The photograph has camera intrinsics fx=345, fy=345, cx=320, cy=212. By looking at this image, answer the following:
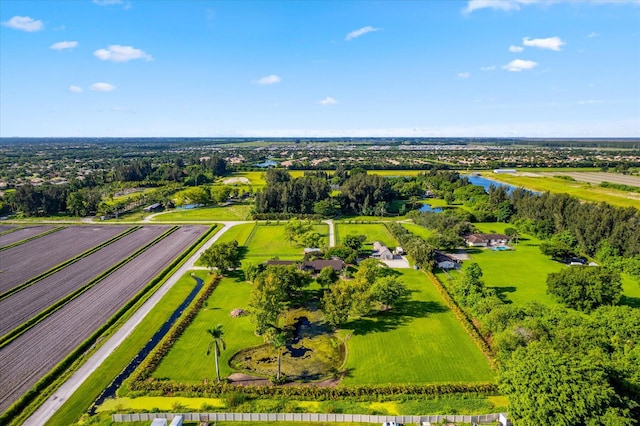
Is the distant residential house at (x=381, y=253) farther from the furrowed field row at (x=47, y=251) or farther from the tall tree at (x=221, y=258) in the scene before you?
the furrowed field row at (x=47, y=251)

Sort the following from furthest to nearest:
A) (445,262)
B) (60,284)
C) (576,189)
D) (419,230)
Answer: (576,189), (419,230), (445,262), (60,284)

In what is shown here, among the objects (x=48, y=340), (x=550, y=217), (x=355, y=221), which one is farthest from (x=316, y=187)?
(x=48, y=340)

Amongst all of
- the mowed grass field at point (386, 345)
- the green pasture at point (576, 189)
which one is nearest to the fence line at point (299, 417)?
the mowed grass field at point (386, 345)

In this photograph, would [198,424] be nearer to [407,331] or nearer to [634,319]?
[407,331]

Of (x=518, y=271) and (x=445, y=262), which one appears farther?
(x=445, y=262)

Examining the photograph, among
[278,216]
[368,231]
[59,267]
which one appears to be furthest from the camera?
[278,216]

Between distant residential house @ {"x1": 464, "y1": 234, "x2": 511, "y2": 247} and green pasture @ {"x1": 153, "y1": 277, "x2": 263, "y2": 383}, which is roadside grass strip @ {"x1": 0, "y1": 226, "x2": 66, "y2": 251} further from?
distant residential house @ {"x1": 464, "y1": 234, "x2": 511, "y2": 247}

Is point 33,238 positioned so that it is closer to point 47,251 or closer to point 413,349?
point 47,251

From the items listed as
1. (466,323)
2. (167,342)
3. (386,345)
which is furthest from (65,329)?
(466,323)
